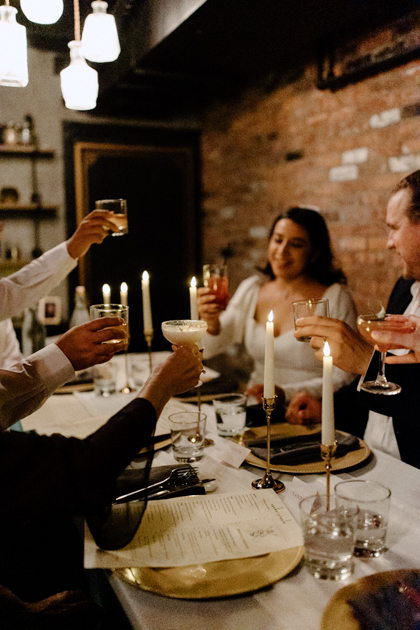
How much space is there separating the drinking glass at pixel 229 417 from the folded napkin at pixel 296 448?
0.41 feet

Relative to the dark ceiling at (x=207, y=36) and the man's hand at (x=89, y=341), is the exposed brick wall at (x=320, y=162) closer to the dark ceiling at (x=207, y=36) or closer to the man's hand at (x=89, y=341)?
the dark ceiling at (x=207, y=36)

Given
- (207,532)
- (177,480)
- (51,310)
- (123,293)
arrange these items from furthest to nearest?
(51,310)
(123,293)
(177,480)
(207,532)

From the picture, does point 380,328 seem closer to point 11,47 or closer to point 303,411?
point 303,411

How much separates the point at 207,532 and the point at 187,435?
384 millimetres

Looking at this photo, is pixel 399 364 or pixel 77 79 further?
pixel 77 79

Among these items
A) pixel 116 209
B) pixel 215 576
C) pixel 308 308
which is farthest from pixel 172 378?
pixel 116 209

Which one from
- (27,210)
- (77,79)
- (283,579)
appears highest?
(77,79)

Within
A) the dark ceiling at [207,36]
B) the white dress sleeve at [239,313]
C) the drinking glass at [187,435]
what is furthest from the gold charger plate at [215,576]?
the dark ceiling at [207,36]

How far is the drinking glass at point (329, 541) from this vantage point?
35.6 inches

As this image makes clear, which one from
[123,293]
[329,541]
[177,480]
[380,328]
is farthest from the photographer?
[123,293]

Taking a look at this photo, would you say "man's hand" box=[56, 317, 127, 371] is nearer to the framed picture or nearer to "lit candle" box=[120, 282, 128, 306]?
"lit candle" box=[120, 282, 128, 306]

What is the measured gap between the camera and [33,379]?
134 centimetres

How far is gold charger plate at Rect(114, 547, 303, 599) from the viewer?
0.86 meters

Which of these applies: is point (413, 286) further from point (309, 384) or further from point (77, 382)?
point (77, 382)
